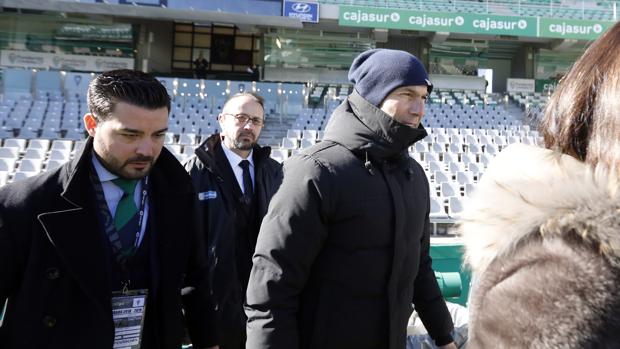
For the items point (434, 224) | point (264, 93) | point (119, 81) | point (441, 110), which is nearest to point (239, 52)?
point (264, 93)

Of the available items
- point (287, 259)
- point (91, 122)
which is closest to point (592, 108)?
point (287, 259)

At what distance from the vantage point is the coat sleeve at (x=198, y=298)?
157 cm

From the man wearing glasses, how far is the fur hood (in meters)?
1.39

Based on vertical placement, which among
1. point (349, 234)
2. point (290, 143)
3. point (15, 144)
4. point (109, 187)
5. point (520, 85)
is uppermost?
point (520, 85)

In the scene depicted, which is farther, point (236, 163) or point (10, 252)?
point (236, 163)

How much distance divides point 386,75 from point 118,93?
86cm

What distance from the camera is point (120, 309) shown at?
4.33 feet

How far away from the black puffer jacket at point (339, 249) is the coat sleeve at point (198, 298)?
37 cm

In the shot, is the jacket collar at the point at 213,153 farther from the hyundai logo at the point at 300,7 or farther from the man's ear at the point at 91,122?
the hyundai logo at the point at 300,7

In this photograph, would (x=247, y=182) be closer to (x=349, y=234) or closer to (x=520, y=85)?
(x=349, y=234)

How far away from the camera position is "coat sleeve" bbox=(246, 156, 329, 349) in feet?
4.06

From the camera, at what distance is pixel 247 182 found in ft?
8.09

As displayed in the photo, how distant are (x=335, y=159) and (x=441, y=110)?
13.6m

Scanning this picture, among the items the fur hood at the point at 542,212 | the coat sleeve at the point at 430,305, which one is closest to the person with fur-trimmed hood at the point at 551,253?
the fur hood at the point at 542,212
